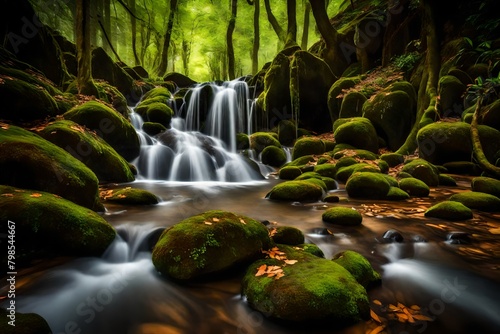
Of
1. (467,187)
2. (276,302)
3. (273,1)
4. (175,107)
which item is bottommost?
(276,302)

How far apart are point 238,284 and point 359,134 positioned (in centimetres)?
981

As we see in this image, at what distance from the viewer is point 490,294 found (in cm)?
317

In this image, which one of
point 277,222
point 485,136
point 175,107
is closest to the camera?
point 277,222

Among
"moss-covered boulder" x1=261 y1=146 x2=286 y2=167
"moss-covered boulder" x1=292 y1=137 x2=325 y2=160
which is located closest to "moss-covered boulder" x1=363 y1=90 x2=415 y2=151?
"moss-covered boulder" x1=292 y1=137 x2=325 y2=160

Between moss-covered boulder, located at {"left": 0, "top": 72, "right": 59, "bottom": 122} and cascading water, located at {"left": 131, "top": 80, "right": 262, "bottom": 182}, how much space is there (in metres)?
3.55

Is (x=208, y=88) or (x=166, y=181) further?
(x=208, y=88)

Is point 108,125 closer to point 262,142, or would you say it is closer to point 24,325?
point 262,142

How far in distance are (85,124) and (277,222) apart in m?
7.02

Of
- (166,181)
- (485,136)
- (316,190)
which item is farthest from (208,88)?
(485,136)

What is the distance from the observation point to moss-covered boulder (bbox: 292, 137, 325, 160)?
12.4 m

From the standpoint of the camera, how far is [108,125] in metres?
9.47

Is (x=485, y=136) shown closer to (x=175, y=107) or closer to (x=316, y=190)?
(x=316, y=190)

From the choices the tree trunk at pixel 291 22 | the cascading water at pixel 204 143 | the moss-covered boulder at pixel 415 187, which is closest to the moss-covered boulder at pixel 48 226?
the cascading water at pixel 204 143

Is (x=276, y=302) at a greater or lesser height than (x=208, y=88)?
lesser
